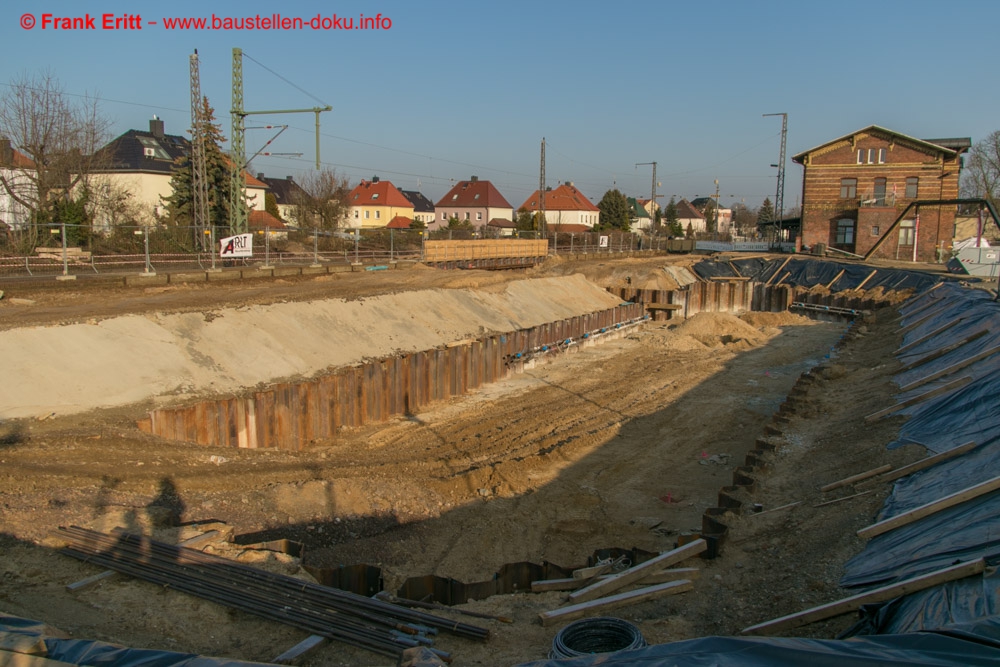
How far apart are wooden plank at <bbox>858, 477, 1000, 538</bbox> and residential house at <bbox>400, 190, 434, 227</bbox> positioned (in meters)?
79.5

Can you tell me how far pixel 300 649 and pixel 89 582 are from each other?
2497 millimetres

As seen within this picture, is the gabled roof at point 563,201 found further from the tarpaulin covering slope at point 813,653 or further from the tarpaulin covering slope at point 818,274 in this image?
the tarpaulin covering slope at point 813,653

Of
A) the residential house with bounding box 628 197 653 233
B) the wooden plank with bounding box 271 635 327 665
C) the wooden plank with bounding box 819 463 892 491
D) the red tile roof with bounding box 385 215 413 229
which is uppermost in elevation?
the residential house with bounding box 628 197 653 233

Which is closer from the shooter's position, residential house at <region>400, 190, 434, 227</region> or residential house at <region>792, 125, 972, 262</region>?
residential house at <region>792, 125, 972, 262</region>

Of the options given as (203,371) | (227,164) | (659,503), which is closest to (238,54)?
(227,164)

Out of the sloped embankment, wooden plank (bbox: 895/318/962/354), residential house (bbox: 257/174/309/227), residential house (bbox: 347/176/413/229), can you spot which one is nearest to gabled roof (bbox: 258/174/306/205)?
residential house (bbox: 257/174/309/227)

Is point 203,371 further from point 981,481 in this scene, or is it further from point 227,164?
point 227,164

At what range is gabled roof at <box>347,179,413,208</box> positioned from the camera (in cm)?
7912

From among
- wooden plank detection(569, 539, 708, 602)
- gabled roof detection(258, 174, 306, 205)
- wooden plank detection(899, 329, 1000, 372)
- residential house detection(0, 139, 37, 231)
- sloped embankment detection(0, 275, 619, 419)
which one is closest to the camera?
wooden plank detection(569, 539, 708, 602)

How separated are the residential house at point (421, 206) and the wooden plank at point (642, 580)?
78.3 m

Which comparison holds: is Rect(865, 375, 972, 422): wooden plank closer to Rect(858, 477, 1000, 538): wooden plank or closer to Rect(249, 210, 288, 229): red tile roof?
Rect(858, 477, 1000, 538): wooden plank

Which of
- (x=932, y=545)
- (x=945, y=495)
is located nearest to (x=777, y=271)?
(x=945, y=495)

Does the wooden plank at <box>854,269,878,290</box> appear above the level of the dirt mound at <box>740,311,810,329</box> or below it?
above

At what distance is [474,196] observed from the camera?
8531cm
